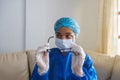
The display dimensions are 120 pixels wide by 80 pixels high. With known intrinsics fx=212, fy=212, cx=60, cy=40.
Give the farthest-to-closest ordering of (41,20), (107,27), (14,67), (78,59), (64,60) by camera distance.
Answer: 1. (41,20)
2. (107,27)
3. (14,67)
4. (64,60)
5. (78,59)

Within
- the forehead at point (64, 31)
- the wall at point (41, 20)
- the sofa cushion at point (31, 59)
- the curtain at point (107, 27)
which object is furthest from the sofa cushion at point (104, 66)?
the forehead at point (64, 31)

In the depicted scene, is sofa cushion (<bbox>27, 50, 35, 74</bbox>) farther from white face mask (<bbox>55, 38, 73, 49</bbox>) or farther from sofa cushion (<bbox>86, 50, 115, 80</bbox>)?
white face mask (<bbox>55, 38, 73, 49</bbox>)

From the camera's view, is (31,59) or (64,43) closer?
(64,43)

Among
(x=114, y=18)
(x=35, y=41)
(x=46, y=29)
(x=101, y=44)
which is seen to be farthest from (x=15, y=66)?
(x=114, y=18)

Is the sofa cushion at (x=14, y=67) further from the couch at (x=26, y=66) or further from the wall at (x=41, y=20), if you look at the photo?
the wall at (x=41, y=20)

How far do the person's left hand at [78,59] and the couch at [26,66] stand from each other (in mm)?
887

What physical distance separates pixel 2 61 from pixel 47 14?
2.83ft

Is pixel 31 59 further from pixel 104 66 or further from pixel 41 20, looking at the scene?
Answer: pixel 104 66

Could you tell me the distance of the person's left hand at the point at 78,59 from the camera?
4.35 feet

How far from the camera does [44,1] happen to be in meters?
2.58

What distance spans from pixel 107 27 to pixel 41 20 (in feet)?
2.59

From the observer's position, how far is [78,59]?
1.34m

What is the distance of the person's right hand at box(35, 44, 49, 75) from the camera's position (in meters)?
1.33

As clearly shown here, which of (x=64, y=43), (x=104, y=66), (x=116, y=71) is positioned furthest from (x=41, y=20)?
(x=64, y=43)
